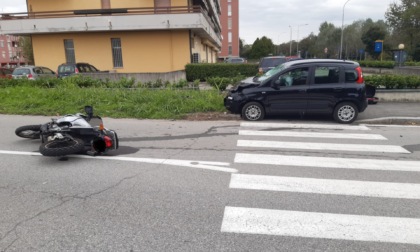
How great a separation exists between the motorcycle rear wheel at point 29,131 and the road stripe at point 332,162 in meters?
4.53

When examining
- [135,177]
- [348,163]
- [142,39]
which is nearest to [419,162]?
[348,163]

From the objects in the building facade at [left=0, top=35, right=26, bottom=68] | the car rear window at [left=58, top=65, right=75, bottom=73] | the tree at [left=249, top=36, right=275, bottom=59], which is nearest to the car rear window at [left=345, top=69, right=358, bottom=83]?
the car rear window at [left=58, top=65, right=75, bottom=73]

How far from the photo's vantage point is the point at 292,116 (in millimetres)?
10141

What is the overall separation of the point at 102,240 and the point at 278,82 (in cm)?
721

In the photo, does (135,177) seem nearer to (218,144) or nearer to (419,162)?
(218,144)

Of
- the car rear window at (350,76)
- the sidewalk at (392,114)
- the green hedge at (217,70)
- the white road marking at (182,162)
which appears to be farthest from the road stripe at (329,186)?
the green hedge at (217,70)

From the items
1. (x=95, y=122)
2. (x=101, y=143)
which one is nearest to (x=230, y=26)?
(x=95, y=122)

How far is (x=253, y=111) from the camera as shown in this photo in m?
9.55

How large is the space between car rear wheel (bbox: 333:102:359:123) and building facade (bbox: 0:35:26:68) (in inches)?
3619

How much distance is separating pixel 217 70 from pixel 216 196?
61.8 feet

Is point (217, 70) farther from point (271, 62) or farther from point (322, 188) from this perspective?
point (322, 188)

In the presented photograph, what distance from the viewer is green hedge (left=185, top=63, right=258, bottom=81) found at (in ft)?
72.9

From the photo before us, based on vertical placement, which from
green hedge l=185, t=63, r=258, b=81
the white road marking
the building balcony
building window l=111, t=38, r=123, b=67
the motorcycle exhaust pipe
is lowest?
the white road marking

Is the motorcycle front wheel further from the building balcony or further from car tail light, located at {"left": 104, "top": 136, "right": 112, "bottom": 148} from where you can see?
the building balcony
